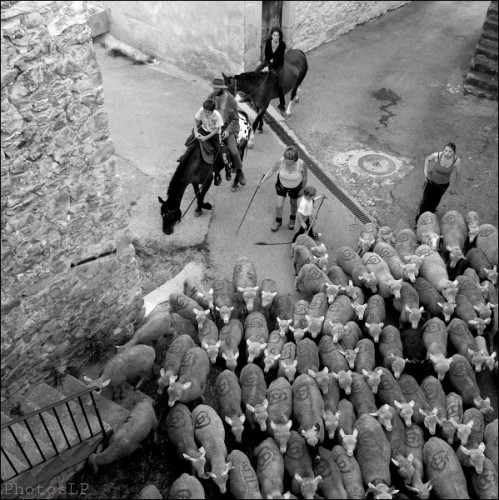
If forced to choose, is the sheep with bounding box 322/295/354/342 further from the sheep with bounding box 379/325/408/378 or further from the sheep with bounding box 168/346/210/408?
the sheep with bounding box 168/346/210/408

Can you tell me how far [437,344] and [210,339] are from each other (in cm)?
300

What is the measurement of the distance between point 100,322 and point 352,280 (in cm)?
376

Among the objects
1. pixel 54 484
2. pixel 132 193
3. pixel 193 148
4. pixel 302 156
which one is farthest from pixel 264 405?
pixel 302 156

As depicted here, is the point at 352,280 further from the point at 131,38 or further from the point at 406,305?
the point at 131,38

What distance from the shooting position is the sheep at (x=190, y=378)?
6.85 m

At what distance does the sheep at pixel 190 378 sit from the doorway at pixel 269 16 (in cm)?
916

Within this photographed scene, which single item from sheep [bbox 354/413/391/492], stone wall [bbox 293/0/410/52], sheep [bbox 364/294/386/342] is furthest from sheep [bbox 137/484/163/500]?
stone wall [bbox 293/0/410/52]

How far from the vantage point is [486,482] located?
6.33 meters

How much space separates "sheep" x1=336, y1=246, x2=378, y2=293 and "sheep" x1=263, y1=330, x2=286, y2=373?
63.4 inches

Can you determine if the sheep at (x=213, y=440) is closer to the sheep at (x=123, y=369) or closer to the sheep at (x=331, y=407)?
the sheep at (x=123, y=369)

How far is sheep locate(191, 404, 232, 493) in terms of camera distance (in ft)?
20.4

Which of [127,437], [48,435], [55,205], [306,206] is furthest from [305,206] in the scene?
[48,435]

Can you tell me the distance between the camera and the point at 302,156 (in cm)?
1185

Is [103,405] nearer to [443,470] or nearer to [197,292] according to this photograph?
[197,292]
